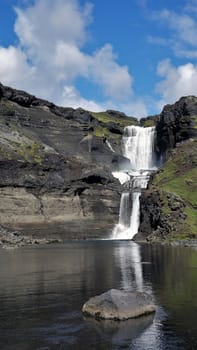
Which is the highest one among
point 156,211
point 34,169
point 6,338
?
point 34,169

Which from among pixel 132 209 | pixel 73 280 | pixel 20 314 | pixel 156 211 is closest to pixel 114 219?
pixel 132 209

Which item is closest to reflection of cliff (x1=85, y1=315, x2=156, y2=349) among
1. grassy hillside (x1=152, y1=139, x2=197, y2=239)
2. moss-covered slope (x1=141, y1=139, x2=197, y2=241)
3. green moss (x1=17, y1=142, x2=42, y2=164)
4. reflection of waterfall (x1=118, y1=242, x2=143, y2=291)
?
reflection of waterfall (x1=118, y1=242, x2=143, y2=291)

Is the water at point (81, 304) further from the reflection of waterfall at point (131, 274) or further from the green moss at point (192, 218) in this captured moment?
the green moss at point (192, 218)

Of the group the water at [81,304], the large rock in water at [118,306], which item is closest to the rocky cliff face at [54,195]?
the water at [81,304]

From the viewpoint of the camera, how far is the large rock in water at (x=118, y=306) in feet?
119

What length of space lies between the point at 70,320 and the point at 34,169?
467ft

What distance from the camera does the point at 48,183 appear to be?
6954 inches

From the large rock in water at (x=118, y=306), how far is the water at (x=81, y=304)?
784mm

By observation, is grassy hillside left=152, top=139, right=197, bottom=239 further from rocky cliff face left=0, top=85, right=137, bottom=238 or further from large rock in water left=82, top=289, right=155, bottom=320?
large rock in water left=82, top=289, right=155, bottom=320

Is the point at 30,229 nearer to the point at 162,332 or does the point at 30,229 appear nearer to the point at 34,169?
the point at 34,169

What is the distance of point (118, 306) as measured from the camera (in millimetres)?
36781

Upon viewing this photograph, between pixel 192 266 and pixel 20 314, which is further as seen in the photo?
pixel 192 266

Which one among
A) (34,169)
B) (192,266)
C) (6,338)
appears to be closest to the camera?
(6,338)

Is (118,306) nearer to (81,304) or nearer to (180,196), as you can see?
(81,304)
